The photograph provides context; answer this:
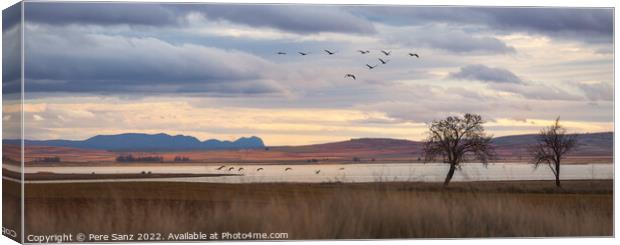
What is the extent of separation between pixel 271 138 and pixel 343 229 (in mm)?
2071

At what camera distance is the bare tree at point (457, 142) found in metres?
25.3

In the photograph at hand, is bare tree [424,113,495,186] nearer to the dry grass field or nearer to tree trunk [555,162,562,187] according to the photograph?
the dry grass field

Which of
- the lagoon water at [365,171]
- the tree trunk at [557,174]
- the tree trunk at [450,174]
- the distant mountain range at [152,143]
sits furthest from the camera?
the tree trunk at [557,174]

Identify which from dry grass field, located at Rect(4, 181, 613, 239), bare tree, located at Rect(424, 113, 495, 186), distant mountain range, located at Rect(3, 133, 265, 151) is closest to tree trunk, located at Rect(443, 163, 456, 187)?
bare tree, located at Rect(424, 113, 495, 186)

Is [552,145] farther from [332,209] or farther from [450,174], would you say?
[332,209]

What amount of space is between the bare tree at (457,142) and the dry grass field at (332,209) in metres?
0.51

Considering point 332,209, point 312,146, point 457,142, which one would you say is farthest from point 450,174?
point 312,146

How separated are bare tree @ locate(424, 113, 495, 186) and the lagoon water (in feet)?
0.54

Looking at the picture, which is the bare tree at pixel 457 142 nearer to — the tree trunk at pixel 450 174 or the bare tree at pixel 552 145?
the tree trunk at pixel 450 174

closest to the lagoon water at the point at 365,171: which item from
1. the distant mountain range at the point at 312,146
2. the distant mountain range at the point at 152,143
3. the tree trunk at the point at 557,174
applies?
the tree trunk at the point at 557,174

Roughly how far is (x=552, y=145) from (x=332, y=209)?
4.32 m

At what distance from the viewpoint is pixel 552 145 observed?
84.3 feet

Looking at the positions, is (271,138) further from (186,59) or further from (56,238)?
(56,238)

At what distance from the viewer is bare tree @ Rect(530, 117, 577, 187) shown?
25609 millimetres
